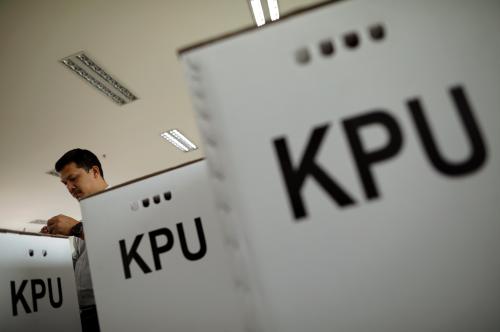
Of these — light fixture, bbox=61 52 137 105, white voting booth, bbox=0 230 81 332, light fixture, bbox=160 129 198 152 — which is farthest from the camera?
light fixture, bbox=160 129 198 152

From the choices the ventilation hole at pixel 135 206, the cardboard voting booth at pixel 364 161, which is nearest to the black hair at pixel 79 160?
the ventilation hole at pixel 135 206

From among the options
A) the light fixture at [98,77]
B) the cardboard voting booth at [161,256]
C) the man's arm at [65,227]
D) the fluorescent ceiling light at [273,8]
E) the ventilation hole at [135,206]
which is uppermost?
the fluorescent ceiling light at [273,8]

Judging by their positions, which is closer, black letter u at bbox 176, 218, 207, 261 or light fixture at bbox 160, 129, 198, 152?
black letter u at bbox 176, 218, 207, 261

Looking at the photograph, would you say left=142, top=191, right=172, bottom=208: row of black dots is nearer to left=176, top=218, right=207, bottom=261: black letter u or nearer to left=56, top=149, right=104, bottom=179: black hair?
left=176, top=218, right=207, bottom=261: black letter u

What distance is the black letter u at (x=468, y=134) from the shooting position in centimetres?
35

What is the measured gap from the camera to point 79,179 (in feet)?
6.13

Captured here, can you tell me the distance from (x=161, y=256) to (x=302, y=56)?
51 centimetres

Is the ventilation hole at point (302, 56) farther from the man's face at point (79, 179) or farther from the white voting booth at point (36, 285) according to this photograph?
the man's face at point (79, 179)

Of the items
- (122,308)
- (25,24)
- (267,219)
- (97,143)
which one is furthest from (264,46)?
(97,143)

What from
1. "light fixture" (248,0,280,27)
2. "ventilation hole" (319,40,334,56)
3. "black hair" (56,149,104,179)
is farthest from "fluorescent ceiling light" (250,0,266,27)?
"ventilation hole" (319,40,334,56)

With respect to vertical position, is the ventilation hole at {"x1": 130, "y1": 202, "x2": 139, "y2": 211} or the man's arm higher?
the man's arm

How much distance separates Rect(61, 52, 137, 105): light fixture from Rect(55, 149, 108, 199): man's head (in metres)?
1.40

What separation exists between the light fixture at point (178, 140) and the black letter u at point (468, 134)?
460cm

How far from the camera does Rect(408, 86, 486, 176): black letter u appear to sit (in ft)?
1.13
